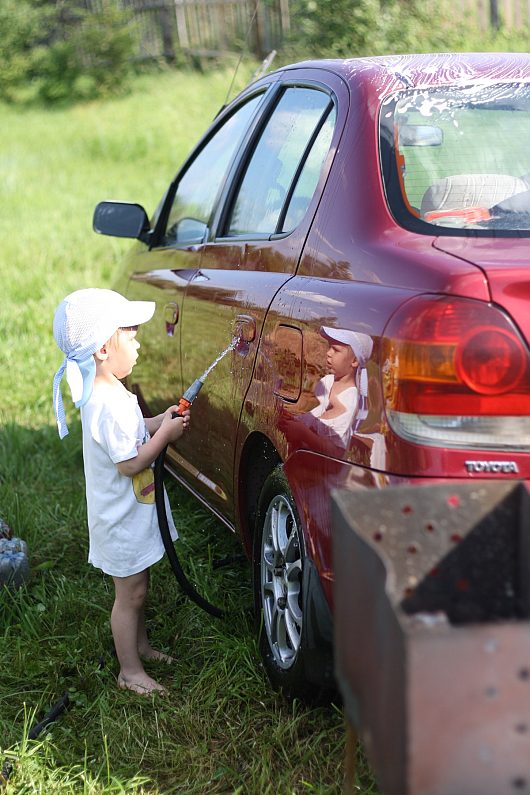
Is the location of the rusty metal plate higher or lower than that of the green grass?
higher

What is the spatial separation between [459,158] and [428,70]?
0.36 m

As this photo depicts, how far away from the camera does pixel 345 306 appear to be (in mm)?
2627

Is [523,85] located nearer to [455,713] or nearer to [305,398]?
[305,398]

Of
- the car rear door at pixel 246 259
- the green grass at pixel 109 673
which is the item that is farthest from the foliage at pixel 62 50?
the car rear door at pixel 246 259

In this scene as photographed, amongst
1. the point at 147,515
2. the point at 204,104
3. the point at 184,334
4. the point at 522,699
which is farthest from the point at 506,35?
the point at 522,699

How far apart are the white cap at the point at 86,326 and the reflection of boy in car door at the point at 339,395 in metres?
0.81

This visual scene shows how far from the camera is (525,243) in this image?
2520 mm

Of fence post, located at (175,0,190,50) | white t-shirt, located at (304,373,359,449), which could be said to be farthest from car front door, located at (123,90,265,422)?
fence post, located at (175,0,190,50)

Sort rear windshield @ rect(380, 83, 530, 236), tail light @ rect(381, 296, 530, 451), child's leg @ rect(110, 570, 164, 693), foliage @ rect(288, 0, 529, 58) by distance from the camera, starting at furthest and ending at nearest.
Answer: foliage @ rect(288, 0, 529, 58) → child's leg @ rect(110, 570, 164, 693) → rear windshield @ rect(380, 83, 530, 236) → tail light @ rect(381, 296, 530, 451)

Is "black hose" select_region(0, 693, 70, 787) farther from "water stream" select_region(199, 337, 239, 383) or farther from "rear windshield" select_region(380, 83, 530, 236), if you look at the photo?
"rear windshield" select_region(380, 83, 530, 236)

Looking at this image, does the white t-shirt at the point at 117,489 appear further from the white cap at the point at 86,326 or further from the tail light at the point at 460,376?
the tail light at the point at 460,376

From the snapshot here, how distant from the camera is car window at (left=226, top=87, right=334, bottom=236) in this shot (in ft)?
10.7

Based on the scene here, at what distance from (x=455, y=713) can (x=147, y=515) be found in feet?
6.38

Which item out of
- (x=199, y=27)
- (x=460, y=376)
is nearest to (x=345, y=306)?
(x=460, y=376)
